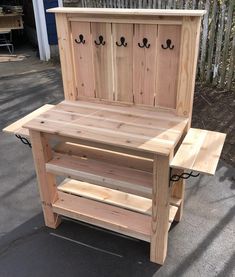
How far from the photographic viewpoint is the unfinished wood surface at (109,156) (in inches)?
89.4

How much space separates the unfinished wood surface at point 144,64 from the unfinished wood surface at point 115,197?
0.81 meters

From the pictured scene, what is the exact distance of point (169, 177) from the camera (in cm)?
202

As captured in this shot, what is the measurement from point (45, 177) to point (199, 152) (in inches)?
46.4

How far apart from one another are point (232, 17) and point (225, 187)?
9.24 ft

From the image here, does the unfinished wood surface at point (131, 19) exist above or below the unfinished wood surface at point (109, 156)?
above

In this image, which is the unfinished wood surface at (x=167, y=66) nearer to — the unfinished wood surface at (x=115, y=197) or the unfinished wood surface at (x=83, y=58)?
the unfinished wood surface at (x=83, y=58)

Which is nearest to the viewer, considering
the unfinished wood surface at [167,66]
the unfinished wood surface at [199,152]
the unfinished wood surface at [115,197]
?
the unfinished wood surface at [199,152]

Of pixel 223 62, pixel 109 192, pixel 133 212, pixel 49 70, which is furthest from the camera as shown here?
pixel 49 70

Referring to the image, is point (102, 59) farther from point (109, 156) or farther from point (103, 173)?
point (103, 173)

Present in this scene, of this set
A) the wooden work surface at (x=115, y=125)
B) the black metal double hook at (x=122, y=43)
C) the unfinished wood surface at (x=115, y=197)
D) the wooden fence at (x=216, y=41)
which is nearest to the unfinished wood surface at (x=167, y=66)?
the wooden work surface at (x=115, y=125)

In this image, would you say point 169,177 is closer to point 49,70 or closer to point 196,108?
point 196,108

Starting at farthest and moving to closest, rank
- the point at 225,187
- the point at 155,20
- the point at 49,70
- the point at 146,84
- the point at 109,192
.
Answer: the point at 49,70, the point at 225,187, the point at 109,192, the point at 146,84, the point at 155,20

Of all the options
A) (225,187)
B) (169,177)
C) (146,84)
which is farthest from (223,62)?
(169,177)

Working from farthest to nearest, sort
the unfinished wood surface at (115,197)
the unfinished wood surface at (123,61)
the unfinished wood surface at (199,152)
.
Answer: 1. the unfinished wood surface at (115,197)
2. the unfinished wood surface at (123,61)
3. the unfinished wood surface at (199,152)
